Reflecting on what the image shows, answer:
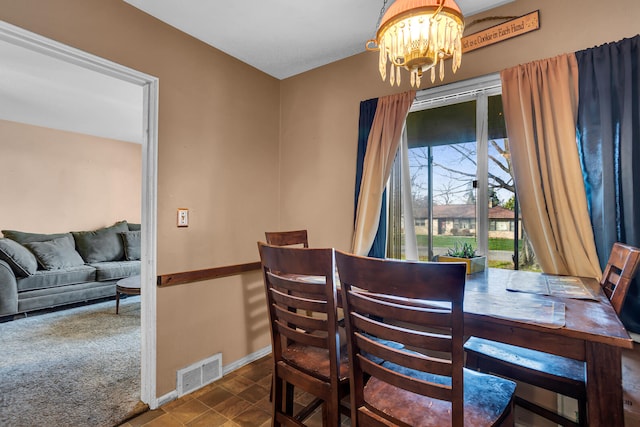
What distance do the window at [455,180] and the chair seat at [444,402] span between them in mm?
1086

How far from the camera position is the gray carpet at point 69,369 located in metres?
1.86

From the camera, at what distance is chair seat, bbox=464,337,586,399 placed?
125 centimetres

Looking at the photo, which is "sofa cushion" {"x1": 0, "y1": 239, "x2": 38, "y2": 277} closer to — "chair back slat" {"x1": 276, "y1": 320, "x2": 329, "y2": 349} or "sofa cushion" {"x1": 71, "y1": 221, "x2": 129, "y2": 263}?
"sofa cushion" {"x1": 71, "y1": 221, "x2": 129, "y2": 263}

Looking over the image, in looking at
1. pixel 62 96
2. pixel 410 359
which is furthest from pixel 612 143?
pixel 62 96

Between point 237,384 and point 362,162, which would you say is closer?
point 237,384

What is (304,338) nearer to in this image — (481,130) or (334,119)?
(481,130)

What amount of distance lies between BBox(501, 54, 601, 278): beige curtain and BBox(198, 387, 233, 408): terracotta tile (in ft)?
6.94

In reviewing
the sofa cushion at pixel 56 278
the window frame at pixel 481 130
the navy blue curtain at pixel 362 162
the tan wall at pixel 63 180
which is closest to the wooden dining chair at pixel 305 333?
the navy blue curtain at pixel 362 162

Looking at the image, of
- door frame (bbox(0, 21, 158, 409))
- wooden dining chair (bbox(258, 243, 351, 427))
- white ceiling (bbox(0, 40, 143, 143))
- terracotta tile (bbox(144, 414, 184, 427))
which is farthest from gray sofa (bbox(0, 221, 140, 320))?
wooden dining chair (bbox(258, 243, 351, 427))

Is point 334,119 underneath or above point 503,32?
underneath

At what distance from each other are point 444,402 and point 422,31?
4.74 feet

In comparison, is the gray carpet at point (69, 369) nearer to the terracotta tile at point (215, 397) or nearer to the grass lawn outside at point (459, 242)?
the terracotta tile at point (215, 397)

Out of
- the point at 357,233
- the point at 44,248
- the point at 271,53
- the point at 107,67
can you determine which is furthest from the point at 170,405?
the point at 44,248

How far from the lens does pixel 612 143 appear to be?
1.56 meters
